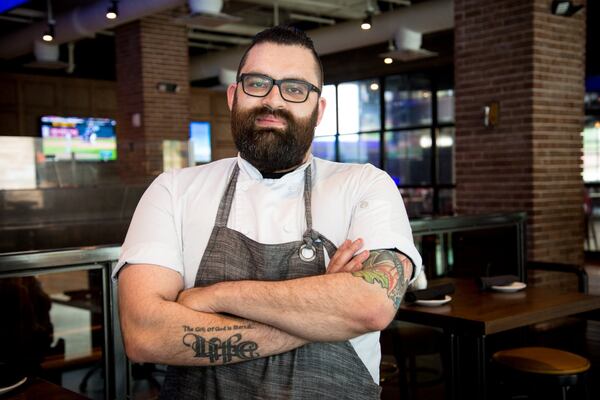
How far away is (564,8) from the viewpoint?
5.14 m

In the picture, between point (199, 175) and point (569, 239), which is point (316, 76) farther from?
point (569, 239)

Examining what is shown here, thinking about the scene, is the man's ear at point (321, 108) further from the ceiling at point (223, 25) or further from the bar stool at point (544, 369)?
the ceiling at point (223, 25)

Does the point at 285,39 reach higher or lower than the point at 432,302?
higher

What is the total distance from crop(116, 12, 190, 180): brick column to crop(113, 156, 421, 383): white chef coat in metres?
6.91

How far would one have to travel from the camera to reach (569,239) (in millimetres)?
5527

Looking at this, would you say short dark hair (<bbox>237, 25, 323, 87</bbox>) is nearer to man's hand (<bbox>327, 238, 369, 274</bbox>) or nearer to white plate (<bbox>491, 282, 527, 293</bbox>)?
man's hand (<bbox>327, 238, 369, 274</bbox>)

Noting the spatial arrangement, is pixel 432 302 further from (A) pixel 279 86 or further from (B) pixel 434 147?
(B) pixel 434 147

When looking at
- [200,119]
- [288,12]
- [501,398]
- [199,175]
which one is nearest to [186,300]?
[199,175]

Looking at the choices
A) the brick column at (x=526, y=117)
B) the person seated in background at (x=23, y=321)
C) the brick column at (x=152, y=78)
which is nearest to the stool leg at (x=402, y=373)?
the person seated in background at (x=23, y=321)

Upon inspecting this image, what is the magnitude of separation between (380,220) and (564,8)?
4437mm

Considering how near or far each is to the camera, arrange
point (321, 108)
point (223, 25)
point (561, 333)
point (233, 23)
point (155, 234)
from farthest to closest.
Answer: point (233, 23) → point (223, 25) → point (561, 333) → point (321, 108) → point (155, 234)

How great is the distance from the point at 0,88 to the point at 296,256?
421 inches

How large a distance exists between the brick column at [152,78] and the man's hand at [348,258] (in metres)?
7.10

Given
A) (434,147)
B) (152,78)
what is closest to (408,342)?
(152,78)
